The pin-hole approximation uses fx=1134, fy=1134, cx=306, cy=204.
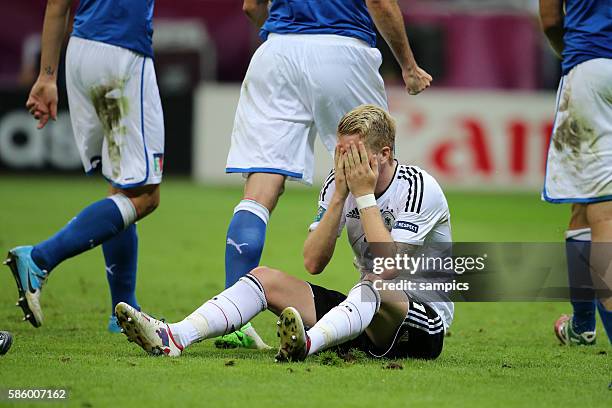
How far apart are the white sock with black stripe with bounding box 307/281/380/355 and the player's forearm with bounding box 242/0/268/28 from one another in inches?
82.8

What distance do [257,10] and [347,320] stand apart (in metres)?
2.26

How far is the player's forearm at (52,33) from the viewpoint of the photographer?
6.11 m

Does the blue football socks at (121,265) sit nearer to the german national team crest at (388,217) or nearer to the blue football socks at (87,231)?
the blue football socks at (87,231)

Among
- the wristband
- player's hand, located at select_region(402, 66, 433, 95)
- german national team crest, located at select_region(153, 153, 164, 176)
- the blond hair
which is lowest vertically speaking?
german national team crest, located at select_region(153, 153, 164, 176)

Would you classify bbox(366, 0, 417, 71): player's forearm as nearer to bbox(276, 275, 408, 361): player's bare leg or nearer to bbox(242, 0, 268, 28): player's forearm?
bbox(242, 0, 268, 28): player's forearm

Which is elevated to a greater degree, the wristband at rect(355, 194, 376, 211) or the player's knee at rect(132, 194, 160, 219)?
the wristband at rect(355, 194, 376, 211)

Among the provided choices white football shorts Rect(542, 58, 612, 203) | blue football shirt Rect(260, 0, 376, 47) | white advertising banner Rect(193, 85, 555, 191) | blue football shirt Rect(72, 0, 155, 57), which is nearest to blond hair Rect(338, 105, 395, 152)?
blue football shirt Rect(260, 0, 376, 47)

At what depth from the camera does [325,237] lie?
486 centimetres

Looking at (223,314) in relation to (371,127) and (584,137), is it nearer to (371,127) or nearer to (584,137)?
(371,127)

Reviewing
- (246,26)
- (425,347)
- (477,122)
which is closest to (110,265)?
(425,347)

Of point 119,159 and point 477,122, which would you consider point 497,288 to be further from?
point 477,122

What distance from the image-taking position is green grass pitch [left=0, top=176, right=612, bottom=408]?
13.7ft

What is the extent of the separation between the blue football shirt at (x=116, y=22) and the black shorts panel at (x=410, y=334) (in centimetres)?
200

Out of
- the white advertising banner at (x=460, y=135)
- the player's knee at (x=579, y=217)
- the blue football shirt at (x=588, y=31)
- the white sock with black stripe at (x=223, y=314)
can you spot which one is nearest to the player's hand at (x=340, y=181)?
the white sock with black stripe at (x=223, y=314)
